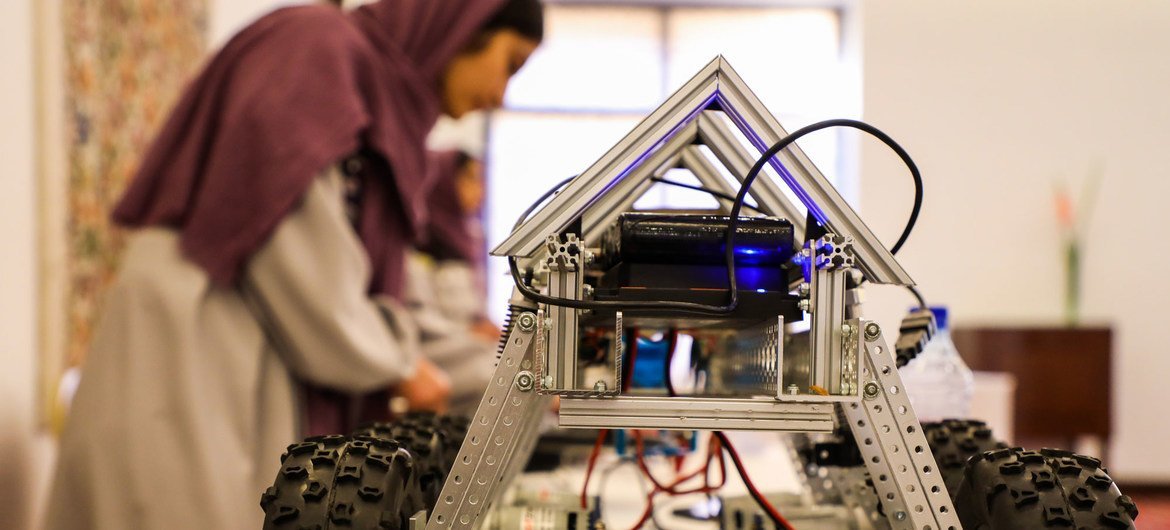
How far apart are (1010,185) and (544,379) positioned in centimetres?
179

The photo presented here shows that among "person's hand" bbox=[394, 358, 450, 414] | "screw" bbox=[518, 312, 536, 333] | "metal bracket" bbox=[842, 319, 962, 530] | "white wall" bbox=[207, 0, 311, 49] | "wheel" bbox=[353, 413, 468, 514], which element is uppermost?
"white wall" bbox=[207, 0, 311, 49]

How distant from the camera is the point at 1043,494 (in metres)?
0.62

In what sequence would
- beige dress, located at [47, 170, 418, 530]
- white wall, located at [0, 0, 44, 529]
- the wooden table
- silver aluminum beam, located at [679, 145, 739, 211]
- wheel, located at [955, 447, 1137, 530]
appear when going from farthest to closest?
the wooden table
white wall, located at [0, 0, 44, 529]
beige dress, located at [47, 170, 418, 530]
silver aluminum beam, located at [679, 145, 739, 211]
wheel, located at [955, 447, 1137, 530]

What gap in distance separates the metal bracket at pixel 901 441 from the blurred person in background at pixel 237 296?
95 centimetres

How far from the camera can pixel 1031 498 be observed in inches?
24.4

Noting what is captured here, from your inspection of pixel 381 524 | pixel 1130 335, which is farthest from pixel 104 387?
pixel 1130 335

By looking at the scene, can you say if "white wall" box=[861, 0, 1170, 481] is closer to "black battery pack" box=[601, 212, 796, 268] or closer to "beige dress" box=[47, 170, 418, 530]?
"black battery pack" box=[601, 212, 796, 268]

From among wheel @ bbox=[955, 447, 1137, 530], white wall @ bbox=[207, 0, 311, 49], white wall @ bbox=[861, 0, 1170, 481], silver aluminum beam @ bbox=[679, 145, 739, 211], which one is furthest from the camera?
white wall @ bbox=[207, 0, 311, 49]

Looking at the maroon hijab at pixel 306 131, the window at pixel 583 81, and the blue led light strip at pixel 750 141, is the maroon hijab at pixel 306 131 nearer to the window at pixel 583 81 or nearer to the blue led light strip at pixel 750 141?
the blue led light strip at pixel 750 141

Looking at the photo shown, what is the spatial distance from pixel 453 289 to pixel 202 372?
1.92 metres

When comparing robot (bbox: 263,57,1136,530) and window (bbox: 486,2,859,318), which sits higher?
window (bbox: 486,2,859,318)

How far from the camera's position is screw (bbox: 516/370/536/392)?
26.2 inches

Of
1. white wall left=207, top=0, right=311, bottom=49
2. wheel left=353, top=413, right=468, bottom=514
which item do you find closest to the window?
white wall left=207, top=0, right=311, bottom=49

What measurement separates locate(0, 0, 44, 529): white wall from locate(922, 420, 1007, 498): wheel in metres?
1.53
